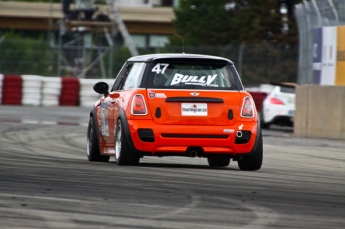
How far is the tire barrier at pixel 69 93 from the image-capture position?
112 ft

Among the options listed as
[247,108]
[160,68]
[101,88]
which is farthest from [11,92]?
[247,108]

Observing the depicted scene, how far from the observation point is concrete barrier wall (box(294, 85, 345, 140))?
19.4 meters

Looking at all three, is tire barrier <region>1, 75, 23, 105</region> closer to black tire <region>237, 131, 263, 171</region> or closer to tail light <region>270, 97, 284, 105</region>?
tail light <region>270, 97, 284, 105</region>

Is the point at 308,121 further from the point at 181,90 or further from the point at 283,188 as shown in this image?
the point at 283,188

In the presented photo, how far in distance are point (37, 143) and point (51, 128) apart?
15.6 feet

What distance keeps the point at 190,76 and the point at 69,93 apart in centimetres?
2368

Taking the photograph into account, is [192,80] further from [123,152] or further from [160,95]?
[123,152]

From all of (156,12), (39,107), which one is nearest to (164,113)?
(39,107)

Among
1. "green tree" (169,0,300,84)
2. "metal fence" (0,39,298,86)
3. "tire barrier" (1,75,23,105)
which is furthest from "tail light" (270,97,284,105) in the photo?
"green tree" (169,0,300,84)

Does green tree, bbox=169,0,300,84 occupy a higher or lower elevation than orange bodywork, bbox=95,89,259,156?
lower

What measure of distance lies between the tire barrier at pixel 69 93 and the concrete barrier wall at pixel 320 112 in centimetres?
1434

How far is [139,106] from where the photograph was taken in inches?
431

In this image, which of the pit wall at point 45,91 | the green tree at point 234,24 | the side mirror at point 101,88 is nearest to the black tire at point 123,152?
the side mirror at point 101,88

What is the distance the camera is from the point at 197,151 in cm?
1091
